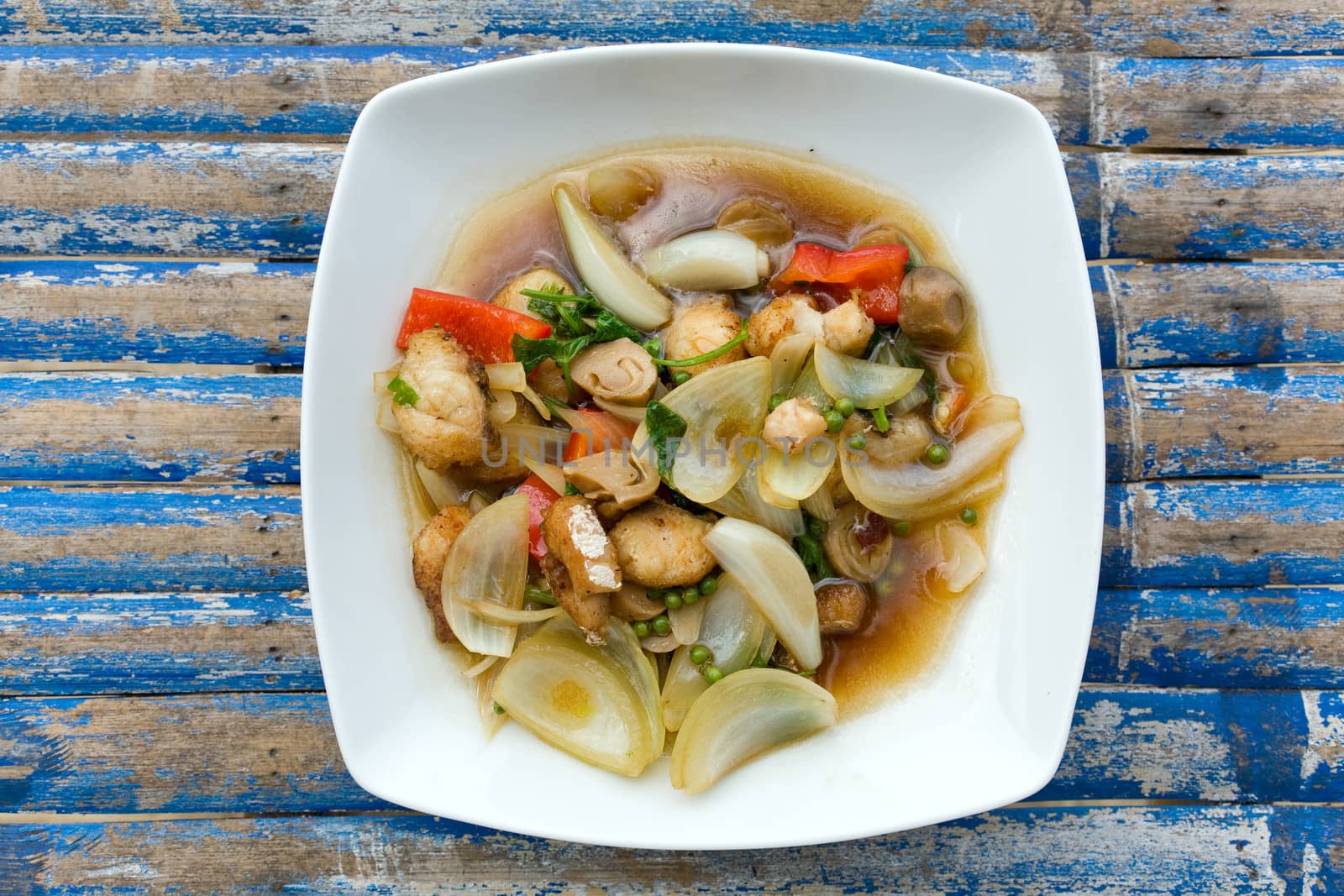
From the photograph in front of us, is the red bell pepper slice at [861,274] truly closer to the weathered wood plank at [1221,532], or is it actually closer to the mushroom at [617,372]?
the mushroom at [617,372]

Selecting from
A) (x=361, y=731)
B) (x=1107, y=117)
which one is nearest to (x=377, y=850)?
(x=361, y=731)

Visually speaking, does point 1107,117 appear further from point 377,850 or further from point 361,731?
point 377,850

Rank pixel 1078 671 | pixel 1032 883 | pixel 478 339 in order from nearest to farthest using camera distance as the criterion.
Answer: pixel 1078 671, pixel 478 339, pixel 1032 883

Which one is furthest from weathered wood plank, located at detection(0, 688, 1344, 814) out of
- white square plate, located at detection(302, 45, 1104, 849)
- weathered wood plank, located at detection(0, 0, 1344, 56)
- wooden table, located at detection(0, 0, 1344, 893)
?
weathered wood plank, located at detection(0, 0, 1344, 56)

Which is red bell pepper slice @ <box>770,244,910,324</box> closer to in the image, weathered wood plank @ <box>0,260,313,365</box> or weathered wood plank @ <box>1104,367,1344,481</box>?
weathered wood plank @ <box>1104,367,1344,481</box>

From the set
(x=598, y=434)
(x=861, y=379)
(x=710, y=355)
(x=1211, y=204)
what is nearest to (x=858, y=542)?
(x=861, y=379)

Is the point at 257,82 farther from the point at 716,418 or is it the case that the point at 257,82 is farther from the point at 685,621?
the point at 685,621
